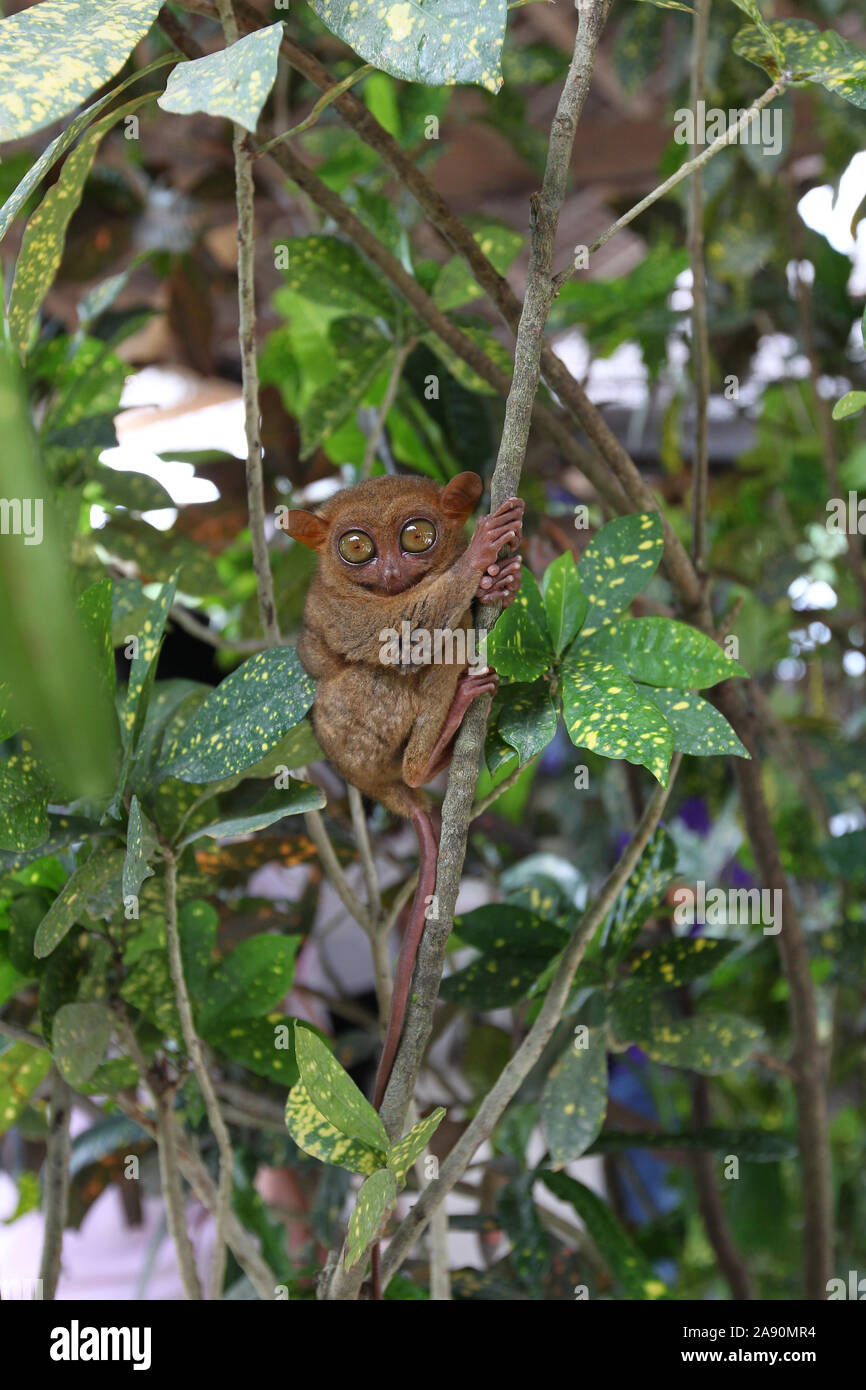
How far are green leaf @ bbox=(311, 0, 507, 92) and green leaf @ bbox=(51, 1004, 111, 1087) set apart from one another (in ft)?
3.03

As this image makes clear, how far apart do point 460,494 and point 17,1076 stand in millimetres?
940

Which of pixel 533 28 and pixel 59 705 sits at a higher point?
pixel 533 28

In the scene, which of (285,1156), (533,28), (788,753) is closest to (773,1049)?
(788,753)

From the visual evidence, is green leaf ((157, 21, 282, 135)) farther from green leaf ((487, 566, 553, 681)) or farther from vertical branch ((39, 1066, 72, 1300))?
vertical branch ((39, 1066, 72, 1300))

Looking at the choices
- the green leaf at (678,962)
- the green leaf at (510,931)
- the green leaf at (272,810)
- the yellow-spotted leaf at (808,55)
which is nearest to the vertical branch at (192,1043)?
the green leaf at (272,810)

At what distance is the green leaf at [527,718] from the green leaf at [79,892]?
0.40 metres

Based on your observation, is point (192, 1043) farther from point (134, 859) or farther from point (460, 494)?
point (460, 494)

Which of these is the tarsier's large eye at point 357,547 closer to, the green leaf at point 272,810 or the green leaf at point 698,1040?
the green leaf at point 272,810

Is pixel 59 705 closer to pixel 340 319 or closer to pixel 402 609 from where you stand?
pixel 402 609

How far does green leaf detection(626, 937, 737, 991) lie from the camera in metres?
1.45

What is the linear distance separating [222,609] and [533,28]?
177 cm

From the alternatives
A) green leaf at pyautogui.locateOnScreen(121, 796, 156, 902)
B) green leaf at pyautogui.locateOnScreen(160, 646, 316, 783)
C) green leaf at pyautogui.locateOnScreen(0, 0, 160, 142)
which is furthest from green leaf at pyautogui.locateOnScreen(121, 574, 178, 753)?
green leaf at pyautogui.locateOnScreen(0, 0, 160, 142)

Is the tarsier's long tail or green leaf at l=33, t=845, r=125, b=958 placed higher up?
green leaf at l=33, t=845, r=125, b=958

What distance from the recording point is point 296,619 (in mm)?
1916
